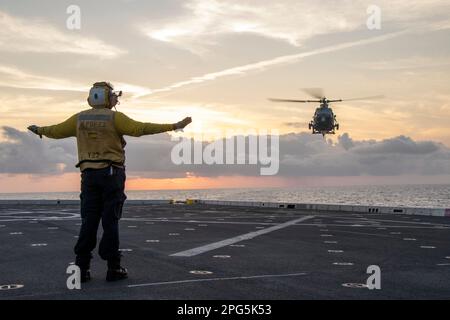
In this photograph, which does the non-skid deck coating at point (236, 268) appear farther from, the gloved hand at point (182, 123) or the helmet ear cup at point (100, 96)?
the helmet ear cup at point (100, 96)

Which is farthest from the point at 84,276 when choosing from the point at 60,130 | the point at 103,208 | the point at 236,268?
the point at 236,268

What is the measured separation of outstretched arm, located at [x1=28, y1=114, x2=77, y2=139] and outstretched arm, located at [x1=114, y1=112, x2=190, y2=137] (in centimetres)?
87

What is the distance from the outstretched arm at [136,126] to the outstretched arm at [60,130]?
2.85ft

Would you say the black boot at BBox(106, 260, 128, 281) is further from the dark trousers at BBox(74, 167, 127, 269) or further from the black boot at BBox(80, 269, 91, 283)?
the black boot at BBox(80, 269, 91, 283)

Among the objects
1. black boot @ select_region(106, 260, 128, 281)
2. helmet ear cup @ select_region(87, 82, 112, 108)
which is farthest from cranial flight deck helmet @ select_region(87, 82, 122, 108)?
black boot @ select_region(106, 260, 128, 281)

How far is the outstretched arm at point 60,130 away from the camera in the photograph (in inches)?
332

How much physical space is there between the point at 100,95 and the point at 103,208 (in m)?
1.87

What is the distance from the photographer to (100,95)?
27.2 ft

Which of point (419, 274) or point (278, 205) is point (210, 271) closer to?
point (419, 274)

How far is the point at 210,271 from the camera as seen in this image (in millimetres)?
8867

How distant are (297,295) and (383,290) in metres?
1.44

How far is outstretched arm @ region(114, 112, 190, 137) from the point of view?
7.79 metres

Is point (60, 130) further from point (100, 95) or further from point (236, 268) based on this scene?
point (236, 268)

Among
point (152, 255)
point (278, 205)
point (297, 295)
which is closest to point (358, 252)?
point (152, 255)
